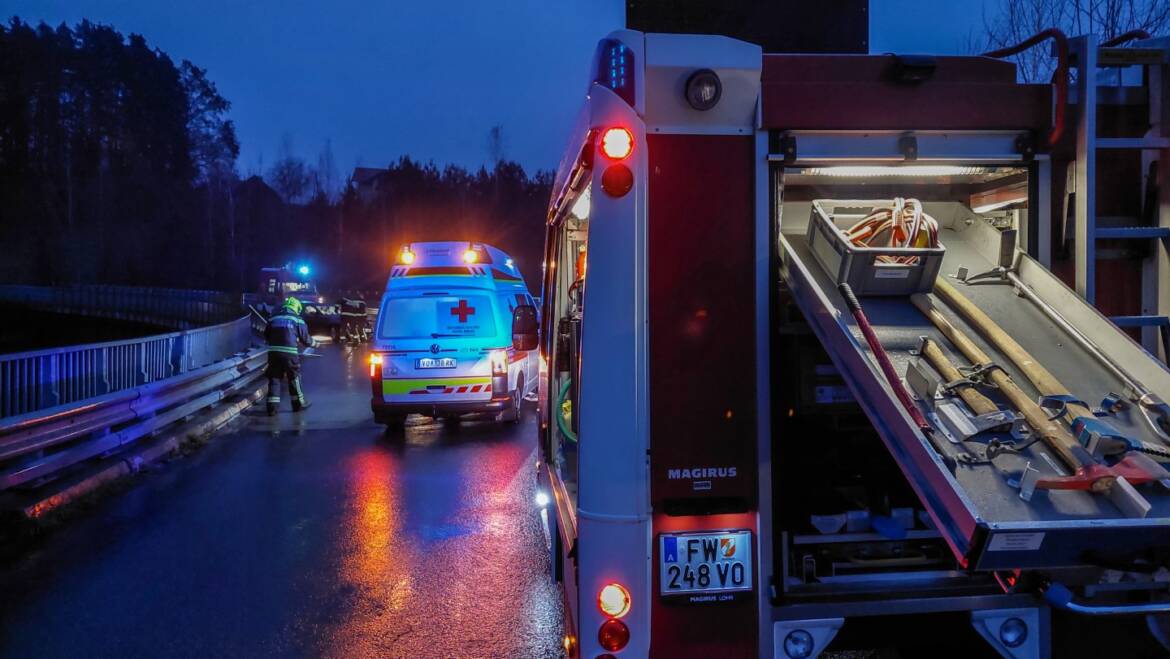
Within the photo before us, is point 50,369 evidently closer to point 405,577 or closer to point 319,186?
point 405,577

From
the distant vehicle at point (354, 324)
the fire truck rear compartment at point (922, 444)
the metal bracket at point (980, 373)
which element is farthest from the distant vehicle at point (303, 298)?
the metal bracket at point (980, 373)

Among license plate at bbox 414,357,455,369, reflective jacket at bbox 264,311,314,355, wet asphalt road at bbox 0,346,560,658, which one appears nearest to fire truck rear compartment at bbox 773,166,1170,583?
wet asphalt road at bbox 0,346,560,658

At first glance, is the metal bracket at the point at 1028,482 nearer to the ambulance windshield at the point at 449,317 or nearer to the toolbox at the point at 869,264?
the toolbox at the point at 869,264

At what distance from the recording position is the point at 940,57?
10.5 ft

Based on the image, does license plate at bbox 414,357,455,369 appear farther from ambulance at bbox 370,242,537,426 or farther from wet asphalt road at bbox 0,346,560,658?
wet asphalt road at bbox 0,346,560,658

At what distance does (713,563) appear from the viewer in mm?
2994

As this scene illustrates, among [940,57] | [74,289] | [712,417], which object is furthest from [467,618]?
[74,289]

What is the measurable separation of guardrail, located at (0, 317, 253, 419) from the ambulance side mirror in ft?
20.1

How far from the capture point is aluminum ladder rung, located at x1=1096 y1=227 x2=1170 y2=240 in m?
3.26

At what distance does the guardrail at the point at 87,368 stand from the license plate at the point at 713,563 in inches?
334

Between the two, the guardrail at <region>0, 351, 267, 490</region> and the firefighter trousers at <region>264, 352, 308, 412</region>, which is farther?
the firefighter trousers at <region>264, 352, 308, 412</region>

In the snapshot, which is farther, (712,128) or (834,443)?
(834,443)

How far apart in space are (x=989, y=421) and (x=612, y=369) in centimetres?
113

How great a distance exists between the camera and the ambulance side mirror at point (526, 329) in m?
5.87
